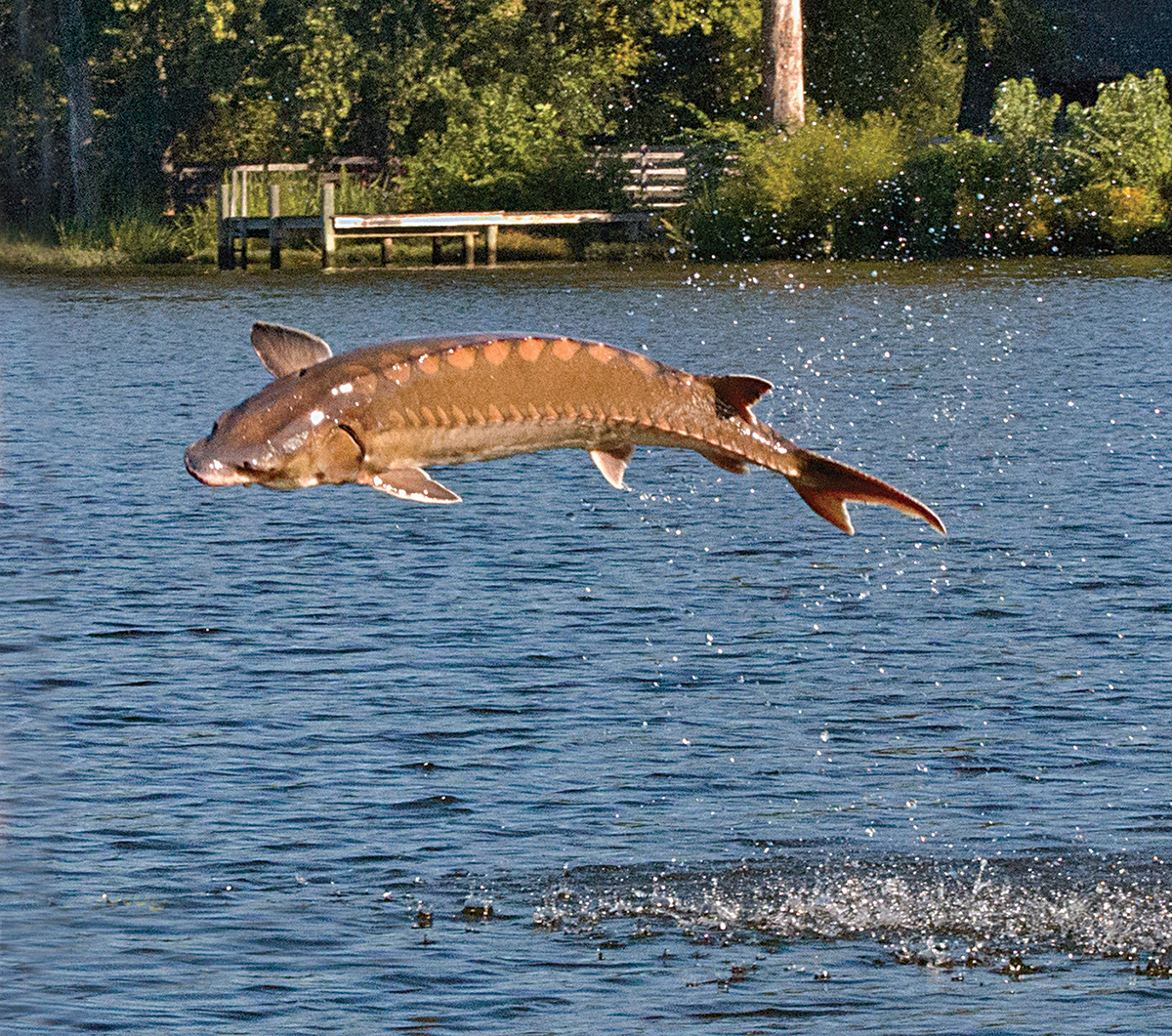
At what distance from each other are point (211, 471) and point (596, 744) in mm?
11362

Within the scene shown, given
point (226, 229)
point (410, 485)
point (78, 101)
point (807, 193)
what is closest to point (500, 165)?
point (226, 229)

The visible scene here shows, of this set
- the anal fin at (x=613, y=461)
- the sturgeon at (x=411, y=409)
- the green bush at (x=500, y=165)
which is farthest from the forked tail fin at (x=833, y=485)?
the green bush at (x=500, y=165)

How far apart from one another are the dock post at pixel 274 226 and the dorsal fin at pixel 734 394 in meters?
53.4

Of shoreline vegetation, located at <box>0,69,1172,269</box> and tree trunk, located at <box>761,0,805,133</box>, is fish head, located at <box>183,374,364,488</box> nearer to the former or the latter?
shoreline vegetation, located at <box>0,69,1172,269</box>

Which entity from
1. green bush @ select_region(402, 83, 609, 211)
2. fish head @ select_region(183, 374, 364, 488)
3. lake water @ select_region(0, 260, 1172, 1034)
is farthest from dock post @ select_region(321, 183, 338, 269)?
fish head @ select_region(183, 374, 364, 488)

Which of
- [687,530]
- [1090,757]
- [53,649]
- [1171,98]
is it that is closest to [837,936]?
[1090,757]

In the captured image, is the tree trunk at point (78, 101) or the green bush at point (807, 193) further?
the tree trunk at point (78, 101)

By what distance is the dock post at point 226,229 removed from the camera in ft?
197

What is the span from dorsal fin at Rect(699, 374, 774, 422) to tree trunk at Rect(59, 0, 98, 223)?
194 feet

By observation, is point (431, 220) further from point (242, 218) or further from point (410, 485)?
point (410, 485)

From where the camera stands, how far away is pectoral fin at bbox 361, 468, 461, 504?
4895 millimetres

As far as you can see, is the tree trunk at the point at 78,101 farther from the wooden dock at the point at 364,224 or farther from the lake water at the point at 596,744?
the lake water at the point at 596,744

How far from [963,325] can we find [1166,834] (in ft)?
98.0

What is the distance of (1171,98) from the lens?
234 ft
